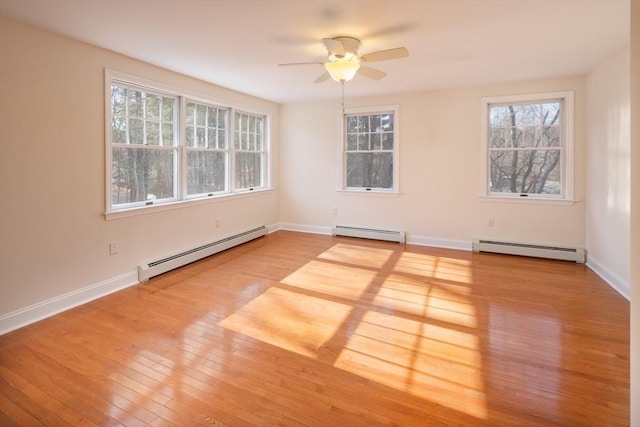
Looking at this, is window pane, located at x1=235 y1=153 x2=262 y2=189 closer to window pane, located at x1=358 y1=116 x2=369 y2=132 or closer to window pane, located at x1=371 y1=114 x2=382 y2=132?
window pane, located at x1=358 y1=116 x2=369 y2=132

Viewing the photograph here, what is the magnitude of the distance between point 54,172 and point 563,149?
598cm

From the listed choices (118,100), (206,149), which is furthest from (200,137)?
(118,100)

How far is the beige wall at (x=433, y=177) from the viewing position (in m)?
4.88

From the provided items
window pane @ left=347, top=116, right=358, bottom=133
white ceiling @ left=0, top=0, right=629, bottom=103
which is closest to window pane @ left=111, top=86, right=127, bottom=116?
white ceiling @ left=0, top=0, right=629, bottom=103

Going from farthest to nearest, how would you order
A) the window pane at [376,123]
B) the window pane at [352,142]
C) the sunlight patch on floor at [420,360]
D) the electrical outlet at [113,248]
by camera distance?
the window pane at [352,142] → the window pane at [376,123] → the electrical outlet at [113,248] → the sunlight patch on floor at [420,360]

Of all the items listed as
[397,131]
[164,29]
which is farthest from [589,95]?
[164,29]

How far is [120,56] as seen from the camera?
12.0 ft

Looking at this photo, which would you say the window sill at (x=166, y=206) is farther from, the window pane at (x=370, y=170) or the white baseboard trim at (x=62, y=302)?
the window pane at (x=370, y=170)

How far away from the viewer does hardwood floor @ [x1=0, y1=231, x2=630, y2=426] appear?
1.92 m

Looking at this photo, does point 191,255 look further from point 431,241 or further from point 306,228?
point 431,241

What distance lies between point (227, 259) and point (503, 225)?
4.05 m

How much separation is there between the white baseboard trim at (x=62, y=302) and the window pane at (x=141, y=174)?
85cm

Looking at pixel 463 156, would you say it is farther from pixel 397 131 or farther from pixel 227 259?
pixel 227 259

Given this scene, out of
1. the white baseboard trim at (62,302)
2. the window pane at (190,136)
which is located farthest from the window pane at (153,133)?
the white baseboard trim at (62,302)
